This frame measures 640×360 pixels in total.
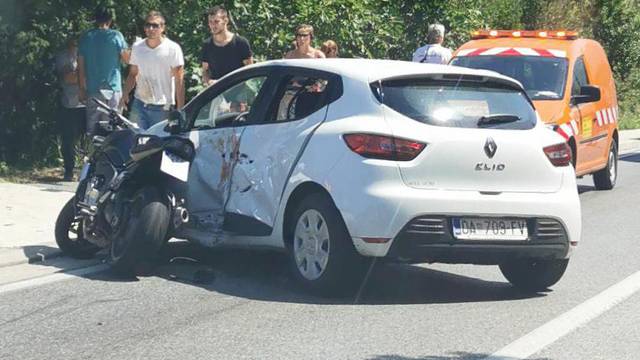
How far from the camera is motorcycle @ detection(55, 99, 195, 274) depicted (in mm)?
9414

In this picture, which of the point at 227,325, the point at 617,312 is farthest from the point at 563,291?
the point at 227,325

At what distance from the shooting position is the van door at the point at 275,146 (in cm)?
928

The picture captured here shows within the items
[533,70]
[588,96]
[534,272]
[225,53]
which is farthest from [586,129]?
[534,272]

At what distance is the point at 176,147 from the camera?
33.1ft

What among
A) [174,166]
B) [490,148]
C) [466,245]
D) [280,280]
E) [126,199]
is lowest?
[280,280]

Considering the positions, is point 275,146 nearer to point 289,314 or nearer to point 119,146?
point 119,146

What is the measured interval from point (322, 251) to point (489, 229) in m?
1.09

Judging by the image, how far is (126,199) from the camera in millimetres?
9820

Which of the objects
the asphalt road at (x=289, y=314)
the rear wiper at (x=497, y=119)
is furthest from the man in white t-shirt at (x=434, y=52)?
the rear wiper at (x=497, y=119)

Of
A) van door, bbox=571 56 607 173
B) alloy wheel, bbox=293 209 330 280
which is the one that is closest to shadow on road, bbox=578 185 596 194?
van door, bbox=571 56 607 173

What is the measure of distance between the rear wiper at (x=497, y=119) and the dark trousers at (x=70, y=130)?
686 cm

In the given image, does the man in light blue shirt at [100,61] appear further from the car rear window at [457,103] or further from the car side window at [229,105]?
the car rear window at [457,103]

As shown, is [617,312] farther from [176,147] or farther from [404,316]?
[176,147]

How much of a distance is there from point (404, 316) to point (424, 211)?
27.2 inches
